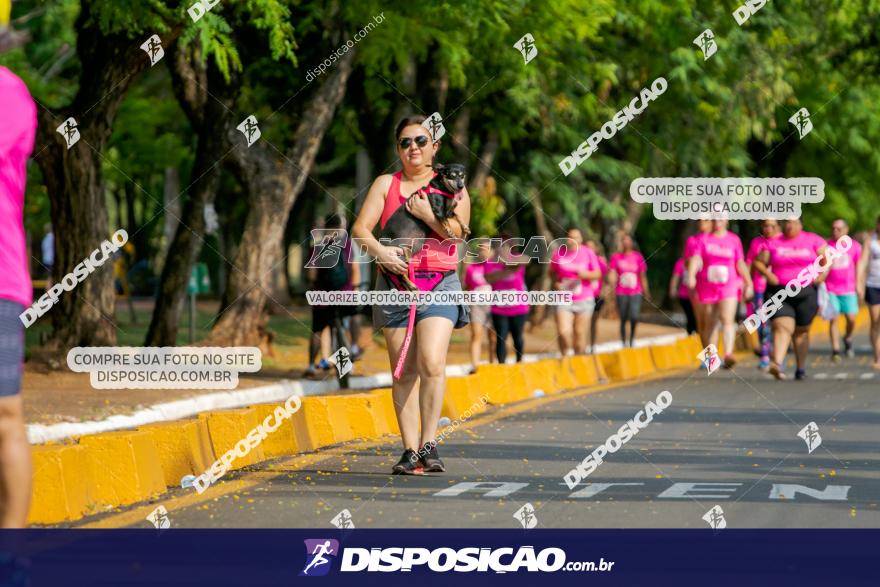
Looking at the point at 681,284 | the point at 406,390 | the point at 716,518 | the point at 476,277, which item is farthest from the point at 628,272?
the point at 716,518

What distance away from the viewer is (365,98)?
29062mm

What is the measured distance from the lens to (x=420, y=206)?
11.1 m

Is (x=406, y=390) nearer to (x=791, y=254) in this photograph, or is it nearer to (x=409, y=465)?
(x=409, y=465)

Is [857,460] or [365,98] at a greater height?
[365,98]

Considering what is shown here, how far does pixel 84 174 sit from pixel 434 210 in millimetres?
10591

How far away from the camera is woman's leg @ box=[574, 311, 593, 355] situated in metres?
23.6

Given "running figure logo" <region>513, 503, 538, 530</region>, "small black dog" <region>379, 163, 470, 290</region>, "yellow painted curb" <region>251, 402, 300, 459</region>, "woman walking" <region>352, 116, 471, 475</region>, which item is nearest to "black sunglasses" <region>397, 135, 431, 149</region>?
"woman walking" <region>352, 116, 471, 475</region>

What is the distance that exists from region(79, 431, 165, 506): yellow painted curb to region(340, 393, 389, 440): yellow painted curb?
381cm

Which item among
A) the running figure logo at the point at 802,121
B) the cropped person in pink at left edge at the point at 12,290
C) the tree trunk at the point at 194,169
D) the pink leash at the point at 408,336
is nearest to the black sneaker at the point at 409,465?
the pink leash at the point at 408,336

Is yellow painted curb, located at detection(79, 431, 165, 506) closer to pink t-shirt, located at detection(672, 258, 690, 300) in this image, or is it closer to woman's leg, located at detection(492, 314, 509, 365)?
woman's leg, located at detection(492, 314, 509, 365)

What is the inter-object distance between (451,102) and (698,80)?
424 cm

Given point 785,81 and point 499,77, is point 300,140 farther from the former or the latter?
point 785,81

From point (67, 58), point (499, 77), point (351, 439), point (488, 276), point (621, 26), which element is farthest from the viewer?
point (67, 58)

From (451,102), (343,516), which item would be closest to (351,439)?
(343,516)
